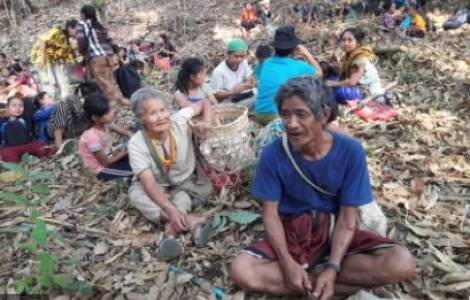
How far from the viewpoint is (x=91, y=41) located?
20.6ft

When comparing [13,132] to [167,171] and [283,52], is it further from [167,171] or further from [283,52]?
[283,52]

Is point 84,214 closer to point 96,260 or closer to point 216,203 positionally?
point 96,260

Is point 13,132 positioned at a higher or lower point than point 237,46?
lower

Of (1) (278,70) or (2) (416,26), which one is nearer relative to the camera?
(1) (278,70)

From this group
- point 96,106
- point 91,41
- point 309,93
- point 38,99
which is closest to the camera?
point 309,93

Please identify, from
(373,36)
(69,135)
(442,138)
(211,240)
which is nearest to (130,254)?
(211,240)

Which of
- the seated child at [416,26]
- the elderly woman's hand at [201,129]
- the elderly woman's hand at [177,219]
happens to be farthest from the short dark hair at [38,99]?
the seated child at [416,26]

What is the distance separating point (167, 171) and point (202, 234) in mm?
620

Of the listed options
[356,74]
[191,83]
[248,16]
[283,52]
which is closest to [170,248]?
[191,83]

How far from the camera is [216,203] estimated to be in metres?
3.58

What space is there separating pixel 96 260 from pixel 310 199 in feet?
5.23

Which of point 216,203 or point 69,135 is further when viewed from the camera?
point 69,135

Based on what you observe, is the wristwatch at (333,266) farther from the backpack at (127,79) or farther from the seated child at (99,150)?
the backpack at (127,79)

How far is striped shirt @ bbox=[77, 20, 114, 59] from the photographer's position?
623 centimetres
